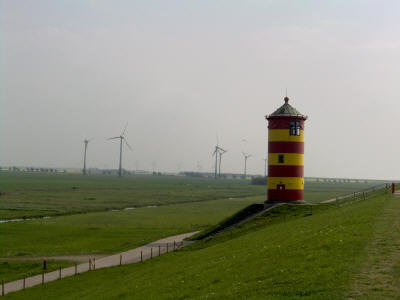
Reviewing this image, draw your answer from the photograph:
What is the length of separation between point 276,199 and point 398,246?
866 inches

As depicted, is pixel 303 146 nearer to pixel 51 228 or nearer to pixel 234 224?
pixel 234 224

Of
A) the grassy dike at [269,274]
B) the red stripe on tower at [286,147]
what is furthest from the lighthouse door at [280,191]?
the grassy dike at [269,274]

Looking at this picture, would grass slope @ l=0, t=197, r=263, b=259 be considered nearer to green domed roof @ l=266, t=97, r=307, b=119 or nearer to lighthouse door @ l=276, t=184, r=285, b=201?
lighthouse door @ l=276, t=184, r=285, b=201

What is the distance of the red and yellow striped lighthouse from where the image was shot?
36.3 metres

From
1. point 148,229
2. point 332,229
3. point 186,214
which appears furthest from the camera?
point 186,214

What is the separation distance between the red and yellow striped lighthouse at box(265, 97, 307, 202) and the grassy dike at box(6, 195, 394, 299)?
11628 millimetres

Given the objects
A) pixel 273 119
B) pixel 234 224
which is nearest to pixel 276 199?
pixel 234 224

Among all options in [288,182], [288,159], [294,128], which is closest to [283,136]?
[294,128]

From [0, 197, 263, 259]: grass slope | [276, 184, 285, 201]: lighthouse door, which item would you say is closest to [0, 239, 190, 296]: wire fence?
[0, 197, 263, 259]: grass slope

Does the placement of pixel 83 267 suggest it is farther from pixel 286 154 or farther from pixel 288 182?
pixel 286 154

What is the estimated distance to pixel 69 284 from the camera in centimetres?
2366

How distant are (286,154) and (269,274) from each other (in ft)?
74.1

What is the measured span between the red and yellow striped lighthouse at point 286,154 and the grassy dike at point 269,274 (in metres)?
11.6

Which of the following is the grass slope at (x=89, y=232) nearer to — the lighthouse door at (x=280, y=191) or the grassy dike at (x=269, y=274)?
the lighthouse door at (x=280, y=191)
